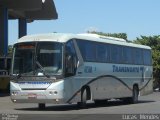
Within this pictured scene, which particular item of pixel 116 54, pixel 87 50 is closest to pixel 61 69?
pixel 87 50

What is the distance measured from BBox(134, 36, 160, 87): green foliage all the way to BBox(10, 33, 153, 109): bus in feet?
141

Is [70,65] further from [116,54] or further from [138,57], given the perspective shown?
[138,57]

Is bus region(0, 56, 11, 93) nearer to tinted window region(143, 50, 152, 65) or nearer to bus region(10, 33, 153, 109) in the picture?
tinted window region(143, 50, 152, 65)

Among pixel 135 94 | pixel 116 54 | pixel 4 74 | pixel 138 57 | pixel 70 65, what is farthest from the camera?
pixel 4 74

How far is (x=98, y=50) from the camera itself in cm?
2547

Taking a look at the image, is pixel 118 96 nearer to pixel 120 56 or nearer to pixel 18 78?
pixel 120 56

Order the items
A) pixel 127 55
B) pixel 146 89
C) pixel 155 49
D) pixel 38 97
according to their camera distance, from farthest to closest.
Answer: pixel 155 49 < pixel 146 89 < pixel 127 55 < pixel 38 97

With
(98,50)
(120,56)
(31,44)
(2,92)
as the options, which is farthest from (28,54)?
(2,92)

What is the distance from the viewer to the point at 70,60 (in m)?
22.5

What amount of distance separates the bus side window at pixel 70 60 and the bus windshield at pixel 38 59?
36 cm

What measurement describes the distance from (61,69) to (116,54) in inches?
241

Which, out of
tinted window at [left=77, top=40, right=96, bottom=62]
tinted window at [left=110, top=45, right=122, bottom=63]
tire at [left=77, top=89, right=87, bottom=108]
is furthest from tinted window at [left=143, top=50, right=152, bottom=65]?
tire at [left=77, top=89, right=87, bottom=108]

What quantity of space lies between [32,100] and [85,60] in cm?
335

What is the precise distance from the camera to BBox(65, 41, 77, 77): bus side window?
73.1 ft
